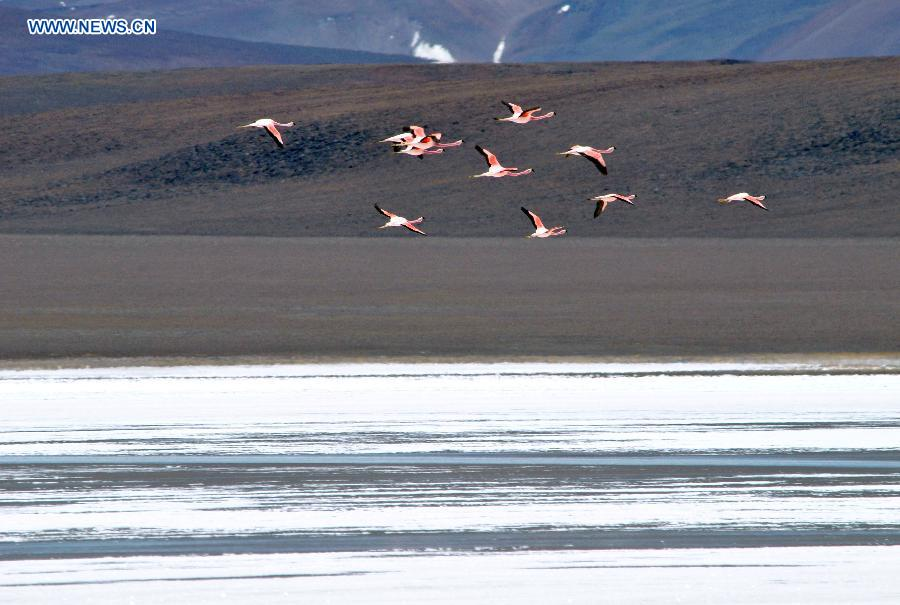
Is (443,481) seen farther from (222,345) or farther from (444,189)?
(444,189)

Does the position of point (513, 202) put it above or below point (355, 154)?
below

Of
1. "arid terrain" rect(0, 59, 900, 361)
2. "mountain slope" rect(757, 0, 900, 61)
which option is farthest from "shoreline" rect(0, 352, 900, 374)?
"mountain slope" rect(757, 0, 900, 61)

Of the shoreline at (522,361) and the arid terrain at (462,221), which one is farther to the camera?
the arid terrain at (462,221)

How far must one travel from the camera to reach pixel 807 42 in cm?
17575

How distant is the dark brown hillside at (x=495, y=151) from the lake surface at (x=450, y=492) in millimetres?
27685

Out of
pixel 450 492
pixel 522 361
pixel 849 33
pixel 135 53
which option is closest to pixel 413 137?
pixel 522 361

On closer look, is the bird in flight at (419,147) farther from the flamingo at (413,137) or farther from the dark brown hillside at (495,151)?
the dark brown hillside at (495,151)

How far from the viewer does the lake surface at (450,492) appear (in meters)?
6.98

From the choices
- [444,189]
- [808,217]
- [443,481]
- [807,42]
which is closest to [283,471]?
[443,481]

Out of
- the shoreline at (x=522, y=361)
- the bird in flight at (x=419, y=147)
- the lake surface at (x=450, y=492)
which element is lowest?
the lake surface at (x=450, y=492)

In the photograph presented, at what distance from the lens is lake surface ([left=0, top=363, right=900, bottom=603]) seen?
22.9 feet

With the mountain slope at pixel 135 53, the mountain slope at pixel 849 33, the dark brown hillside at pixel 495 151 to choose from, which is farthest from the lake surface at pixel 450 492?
the mountain slope at pixel 135 53

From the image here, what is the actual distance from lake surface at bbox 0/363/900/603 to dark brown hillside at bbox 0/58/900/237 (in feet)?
90.8

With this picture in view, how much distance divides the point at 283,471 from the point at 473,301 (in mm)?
12207
